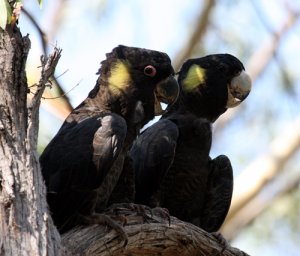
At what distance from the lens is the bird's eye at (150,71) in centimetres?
528

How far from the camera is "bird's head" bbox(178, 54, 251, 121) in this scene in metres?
5.97

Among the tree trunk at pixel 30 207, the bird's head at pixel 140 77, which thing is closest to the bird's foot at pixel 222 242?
the tree trunk at pixel 30 207

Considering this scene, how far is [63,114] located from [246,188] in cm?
305

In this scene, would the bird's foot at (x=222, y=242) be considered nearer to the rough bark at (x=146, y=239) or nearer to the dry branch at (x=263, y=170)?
the rough bark at (x=146, y=239)

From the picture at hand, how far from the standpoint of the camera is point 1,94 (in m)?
3.69

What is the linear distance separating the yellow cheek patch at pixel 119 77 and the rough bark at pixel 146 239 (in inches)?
33.7

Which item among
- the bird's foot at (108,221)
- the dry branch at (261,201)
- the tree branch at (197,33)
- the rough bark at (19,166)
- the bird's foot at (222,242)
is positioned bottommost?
the dry branch at (261,201)

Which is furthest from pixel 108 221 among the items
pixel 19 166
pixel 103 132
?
pixel 19 166

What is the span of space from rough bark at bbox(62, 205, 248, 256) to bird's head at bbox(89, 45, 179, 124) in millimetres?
831

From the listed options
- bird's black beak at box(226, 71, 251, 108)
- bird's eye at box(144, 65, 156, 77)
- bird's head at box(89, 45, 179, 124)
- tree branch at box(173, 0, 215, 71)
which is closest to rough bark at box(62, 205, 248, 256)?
bird's head at box(89, 45, 179, 124)

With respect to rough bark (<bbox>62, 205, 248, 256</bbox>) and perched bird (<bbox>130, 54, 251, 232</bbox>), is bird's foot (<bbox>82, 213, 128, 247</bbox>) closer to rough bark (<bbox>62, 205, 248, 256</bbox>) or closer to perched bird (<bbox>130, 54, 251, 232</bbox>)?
rough bark (<bbox>62, 205, 248, 256</bbox>)

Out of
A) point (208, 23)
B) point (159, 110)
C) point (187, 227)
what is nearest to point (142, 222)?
point (187, 227)

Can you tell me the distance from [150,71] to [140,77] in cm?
8

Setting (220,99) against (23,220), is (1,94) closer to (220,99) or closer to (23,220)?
(23,220)
